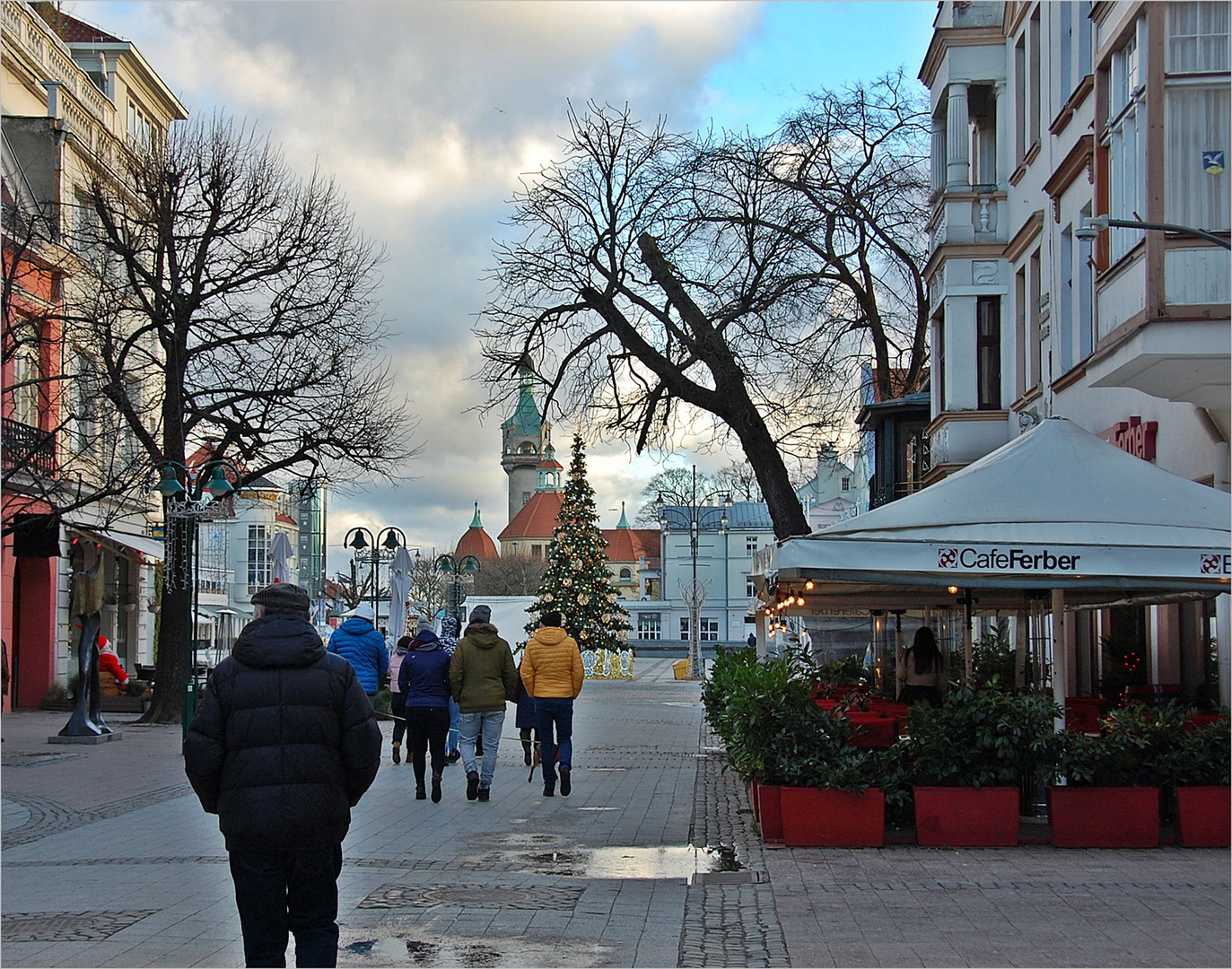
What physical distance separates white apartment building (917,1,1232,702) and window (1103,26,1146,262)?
31 millimetres

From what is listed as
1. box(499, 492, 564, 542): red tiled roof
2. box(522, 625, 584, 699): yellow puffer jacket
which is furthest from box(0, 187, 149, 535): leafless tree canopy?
box(499, 492, 564, 542): red tiled roof

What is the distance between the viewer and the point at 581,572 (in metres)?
57.8

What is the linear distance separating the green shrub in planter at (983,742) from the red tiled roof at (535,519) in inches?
6469

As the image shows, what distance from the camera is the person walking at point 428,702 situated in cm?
1421

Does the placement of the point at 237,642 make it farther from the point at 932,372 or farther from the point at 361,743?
the point at 932,372

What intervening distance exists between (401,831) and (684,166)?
1305cm

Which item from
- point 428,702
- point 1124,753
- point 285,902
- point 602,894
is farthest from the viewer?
point 428,702

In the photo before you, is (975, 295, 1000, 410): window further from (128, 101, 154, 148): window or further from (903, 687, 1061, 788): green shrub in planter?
(128, 101, 154, 148): window

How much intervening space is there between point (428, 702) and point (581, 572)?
43445mm

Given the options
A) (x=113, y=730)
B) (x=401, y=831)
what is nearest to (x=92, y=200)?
(x=113, y=730)

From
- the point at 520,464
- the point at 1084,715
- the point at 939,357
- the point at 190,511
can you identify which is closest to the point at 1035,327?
the point at 939,357

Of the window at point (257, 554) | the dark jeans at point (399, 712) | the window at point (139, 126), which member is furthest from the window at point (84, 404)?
the window at point (257, 554)

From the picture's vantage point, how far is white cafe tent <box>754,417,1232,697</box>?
1020 cm

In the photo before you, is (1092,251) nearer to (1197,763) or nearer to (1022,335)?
(1022,335)
